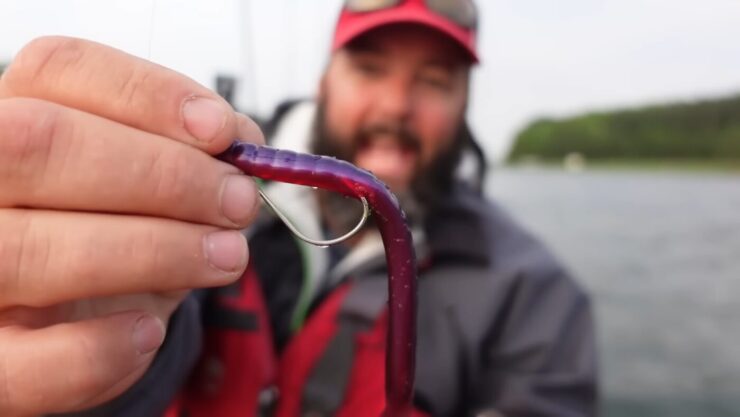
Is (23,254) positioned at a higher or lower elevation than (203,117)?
lower

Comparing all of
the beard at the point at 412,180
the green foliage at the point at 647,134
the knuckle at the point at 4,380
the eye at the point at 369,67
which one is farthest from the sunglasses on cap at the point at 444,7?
the green foliage at the point at 647,134

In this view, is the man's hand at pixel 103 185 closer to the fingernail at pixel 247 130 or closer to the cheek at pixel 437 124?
the fingernail at pixel 247 130

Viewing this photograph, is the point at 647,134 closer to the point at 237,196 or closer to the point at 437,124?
the point at 437,124

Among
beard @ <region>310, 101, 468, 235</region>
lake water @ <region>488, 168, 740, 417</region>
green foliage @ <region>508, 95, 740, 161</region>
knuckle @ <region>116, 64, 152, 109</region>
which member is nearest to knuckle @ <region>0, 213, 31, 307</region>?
knuckle @ <region>116, 64, 152, 109</region>

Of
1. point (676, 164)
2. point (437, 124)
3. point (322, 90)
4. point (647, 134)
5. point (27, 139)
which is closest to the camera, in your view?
point (27, 139)

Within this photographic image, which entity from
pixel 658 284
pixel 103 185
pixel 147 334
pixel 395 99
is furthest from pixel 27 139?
pixel 658 284

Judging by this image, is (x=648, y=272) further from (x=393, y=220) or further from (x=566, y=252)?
(x=393, y=220)
